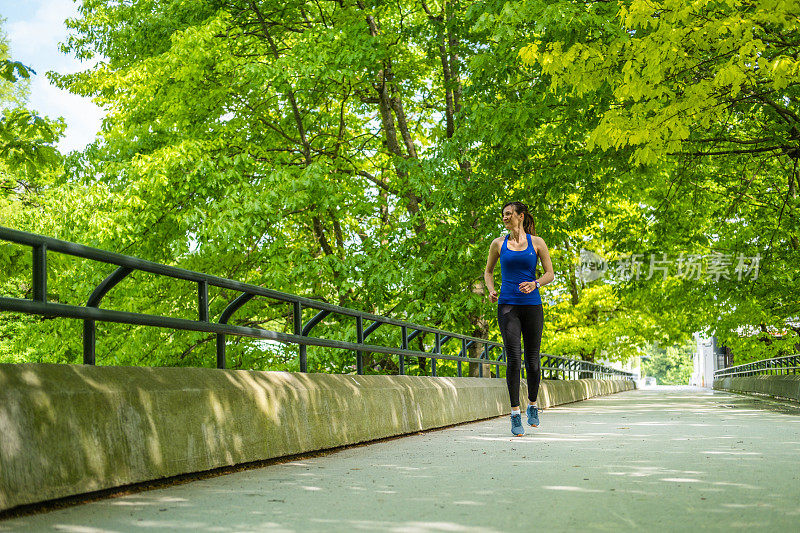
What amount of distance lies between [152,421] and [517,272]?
4.39 meters

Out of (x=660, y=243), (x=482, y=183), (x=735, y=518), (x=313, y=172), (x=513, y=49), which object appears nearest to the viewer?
(x=735, y=518)

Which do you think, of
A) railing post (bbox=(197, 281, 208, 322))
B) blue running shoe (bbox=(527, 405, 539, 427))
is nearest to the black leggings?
blue running shoe (bbox=(527, 405, 539, 427))

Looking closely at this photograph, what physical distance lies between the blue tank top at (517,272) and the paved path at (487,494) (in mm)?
1502

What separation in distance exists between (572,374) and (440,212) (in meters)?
11.5

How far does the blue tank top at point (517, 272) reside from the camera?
27.1ft

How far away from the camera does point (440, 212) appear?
18750 mm

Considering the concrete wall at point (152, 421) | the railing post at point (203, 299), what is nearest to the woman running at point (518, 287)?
the concrete wall at point (152, 421)

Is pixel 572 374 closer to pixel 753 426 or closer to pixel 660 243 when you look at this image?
pixel 660 243

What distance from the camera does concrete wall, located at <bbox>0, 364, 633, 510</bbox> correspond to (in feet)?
12.8

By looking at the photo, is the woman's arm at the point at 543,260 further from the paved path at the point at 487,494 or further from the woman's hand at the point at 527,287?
the paved path at the point at 487,494

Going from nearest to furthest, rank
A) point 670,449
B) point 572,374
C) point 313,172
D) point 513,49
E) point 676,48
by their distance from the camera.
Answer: point 670,449
point 676,48
point 513,49
point 313,172
point 572,374

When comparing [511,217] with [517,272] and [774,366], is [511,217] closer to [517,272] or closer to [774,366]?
[517,272]

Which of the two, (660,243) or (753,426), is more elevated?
(660,243)

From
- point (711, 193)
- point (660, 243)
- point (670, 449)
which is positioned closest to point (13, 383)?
point (670, 449)
